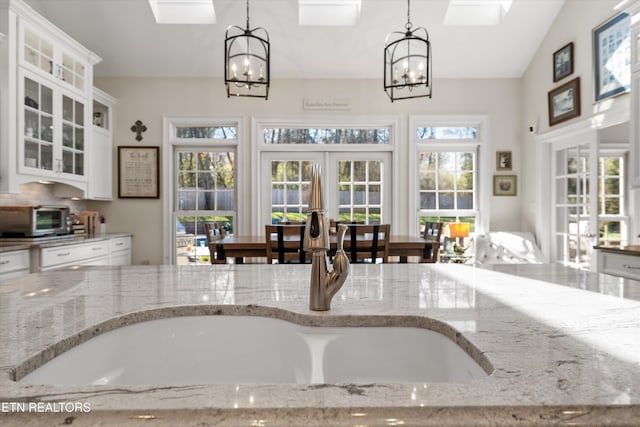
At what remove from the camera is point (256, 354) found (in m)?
0.83

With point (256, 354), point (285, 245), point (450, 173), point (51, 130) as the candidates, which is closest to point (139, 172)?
point (51, 130)

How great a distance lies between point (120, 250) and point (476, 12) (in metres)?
4.58

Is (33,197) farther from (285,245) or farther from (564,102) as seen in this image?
(564,102)

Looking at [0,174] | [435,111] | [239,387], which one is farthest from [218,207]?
[239,387]

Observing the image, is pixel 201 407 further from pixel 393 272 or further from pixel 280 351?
pixel 393 272

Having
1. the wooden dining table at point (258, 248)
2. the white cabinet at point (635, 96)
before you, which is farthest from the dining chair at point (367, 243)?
the white cabinet at point (635, 96)

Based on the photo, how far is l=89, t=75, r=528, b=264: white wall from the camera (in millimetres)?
4742

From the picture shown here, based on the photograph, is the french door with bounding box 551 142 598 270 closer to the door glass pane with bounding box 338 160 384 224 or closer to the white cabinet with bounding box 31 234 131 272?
the door glass pane with bounding box 338 160 384 224

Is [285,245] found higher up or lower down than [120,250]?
higher up

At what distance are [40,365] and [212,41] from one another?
14.4 ft

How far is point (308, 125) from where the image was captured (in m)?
4.79

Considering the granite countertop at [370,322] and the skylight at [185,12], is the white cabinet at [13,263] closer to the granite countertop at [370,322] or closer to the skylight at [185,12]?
the granite countertop at [370,322]

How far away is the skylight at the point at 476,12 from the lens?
13.8ft

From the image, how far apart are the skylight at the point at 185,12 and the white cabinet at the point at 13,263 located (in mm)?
2666
